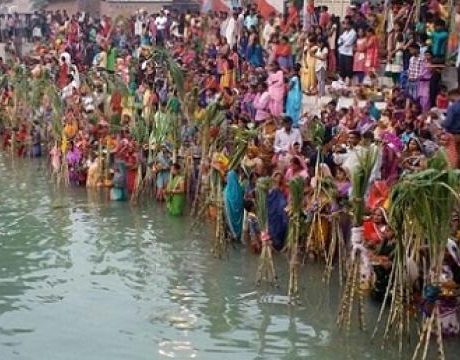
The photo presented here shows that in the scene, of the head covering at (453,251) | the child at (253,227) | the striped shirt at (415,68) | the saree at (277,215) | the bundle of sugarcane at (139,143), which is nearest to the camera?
the head covering at (453,251)

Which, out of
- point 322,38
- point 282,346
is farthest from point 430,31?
point 282,346

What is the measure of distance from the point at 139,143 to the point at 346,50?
400 centimetres

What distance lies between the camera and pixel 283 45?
53.5 feet

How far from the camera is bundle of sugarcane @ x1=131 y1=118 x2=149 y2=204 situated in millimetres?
14906

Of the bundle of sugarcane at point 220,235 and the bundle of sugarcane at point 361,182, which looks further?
the bundle of sugarcane at point 220,235

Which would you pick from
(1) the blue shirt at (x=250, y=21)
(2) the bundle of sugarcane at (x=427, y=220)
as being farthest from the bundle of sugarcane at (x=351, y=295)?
(1) the blue shirt at (x=250, y=21)

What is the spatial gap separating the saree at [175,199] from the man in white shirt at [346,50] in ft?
12.8

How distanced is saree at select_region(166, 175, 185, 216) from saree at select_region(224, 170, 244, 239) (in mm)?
2046

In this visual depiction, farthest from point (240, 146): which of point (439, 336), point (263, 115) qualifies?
point (439, 336)

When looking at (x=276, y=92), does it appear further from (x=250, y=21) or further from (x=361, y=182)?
(x=361, y=182)

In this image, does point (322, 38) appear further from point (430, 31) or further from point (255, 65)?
point (430, 31)

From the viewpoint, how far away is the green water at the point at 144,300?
8672mm

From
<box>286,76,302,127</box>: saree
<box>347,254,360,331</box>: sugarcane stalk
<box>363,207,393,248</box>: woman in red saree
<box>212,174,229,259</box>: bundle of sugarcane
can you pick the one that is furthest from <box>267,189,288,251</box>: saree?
<box>286,76,302,127</box>: saree

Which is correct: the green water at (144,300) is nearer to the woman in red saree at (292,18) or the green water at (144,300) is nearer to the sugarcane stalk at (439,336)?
the sugarcane stalk at (439,336)
